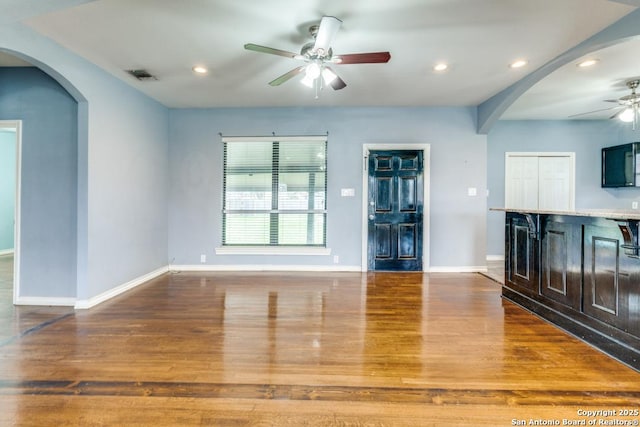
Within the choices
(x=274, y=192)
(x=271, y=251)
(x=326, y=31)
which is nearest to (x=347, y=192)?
(x=274, y=192)

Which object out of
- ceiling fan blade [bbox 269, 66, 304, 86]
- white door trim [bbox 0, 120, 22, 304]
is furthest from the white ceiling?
white door trim [bbox 0, 120, 22, 304]

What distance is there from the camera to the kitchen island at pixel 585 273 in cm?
209

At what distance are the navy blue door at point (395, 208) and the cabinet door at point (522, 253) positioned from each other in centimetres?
149

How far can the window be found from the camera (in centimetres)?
489

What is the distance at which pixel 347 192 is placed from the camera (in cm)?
486

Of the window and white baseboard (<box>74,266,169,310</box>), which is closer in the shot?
white baseboard (<box>74,266,169,310</box>)

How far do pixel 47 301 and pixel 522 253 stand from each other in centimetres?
524

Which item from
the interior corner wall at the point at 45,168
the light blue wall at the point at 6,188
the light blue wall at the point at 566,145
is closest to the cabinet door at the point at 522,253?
the light blue wall at the point at 566,145

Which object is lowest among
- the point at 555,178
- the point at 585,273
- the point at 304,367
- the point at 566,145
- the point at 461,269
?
the point at 304,367

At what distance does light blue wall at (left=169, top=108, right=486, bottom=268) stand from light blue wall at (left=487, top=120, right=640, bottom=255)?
1.12m

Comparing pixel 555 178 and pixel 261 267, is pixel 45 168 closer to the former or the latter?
pixel 261 267

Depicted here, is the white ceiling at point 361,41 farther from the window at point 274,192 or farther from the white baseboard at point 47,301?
the white baseboard at point 47,301

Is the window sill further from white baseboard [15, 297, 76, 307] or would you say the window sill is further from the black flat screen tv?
the black flat screen tv

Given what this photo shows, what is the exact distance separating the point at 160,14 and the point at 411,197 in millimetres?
3928
